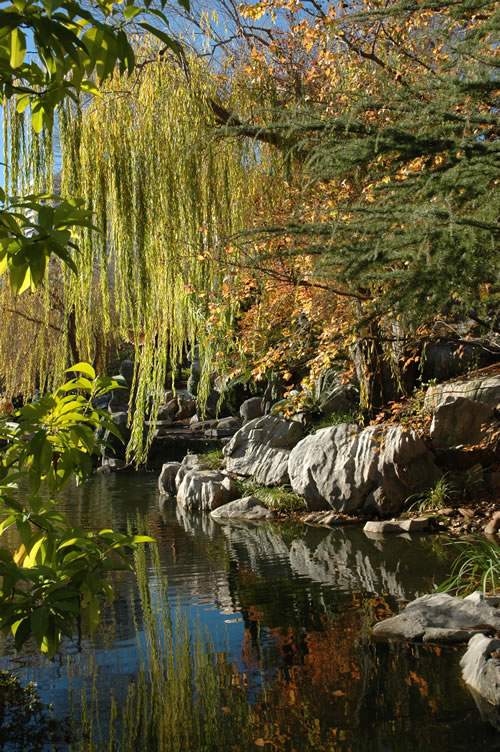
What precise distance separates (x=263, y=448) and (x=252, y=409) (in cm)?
448

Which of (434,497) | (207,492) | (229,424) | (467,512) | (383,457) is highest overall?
(229,424)

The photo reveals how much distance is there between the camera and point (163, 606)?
4.74 meters

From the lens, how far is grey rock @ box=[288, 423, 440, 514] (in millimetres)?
Answer: 8180

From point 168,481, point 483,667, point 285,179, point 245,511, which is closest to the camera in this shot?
point 483,667

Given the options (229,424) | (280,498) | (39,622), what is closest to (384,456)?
(280,498)

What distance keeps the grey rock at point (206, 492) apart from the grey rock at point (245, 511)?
1.87ft

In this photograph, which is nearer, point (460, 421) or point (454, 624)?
point (454, 624)

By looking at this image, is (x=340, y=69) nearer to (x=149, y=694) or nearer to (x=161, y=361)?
(x=161, y=361)

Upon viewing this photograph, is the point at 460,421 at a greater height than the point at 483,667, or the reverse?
the point at 460,421

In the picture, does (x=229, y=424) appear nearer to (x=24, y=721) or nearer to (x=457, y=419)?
(x=457, y=419)

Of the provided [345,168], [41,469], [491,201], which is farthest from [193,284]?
[41,469]

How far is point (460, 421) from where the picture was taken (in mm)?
8398

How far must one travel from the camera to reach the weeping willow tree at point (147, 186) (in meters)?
4.73

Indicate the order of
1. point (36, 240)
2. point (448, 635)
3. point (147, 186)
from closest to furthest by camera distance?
point (36, 240) < point (448, 635) < point (147, 186)
